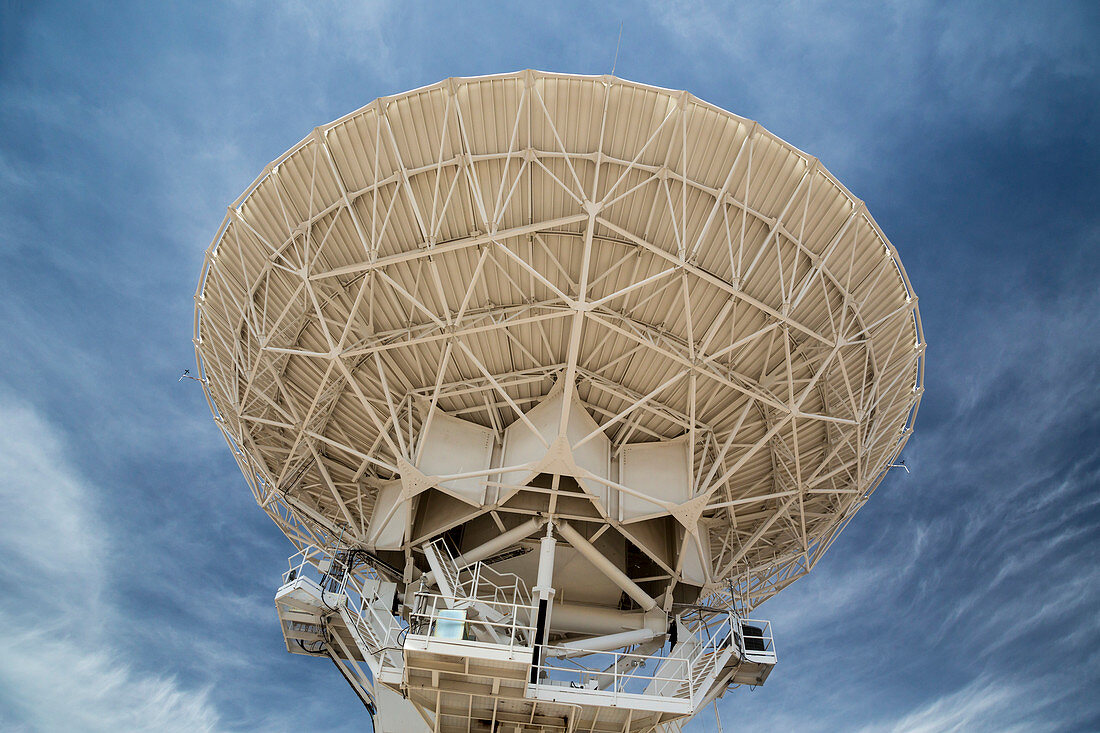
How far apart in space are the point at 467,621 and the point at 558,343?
7.17m

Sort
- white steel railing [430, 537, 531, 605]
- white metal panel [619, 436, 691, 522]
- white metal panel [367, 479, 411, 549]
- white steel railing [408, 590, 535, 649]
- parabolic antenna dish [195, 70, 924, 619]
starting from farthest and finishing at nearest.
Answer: white metal panel [367, 479, 411, 549] < white metal panel [619, 436, 691, 522] < white steel railing [430, 537, 531, 605] < white steel railing [408, 590, 535, 649] < parabolic antenna dish [195, 70, 924, 619]

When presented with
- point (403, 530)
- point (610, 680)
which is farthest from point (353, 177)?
point (610, 680)

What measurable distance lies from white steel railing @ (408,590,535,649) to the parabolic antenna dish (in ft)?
7.94

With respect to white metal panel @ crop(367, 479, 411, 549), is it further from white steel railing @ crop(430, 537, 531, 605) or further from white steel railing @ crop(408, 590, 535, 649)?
white steel railing @ crop(408, 590, 535, 649)

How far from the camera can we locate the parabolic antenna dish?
53.3 feet

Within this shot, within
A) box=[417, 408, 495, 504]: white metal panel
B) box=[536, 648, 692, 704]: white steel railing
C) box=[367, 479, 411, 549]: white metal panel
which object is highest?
box=[417, 408, 495, 504]: white metal panel

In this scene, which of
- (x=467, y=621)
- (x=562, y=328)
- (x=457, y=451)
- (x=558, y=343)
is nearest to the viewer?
(x=467, y=621)

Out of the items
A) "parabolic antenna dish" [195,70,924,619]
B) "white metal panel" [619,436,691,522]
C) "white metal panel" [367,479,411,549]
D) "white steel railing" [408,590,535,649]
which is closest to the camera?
"parabolic antenna dish" [195,70,924,619]

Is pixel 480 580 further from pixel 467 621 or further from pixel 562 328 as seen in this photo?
pixel 562 328

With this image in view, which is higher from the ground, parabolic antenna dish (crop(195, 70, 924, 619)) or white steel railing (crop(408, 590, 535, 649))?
parabolic antenna dish (crop(195, 70, 924, 619))

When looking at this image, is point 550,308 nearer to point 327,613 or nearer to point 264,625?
point 327,613

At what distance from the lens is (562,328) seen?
19484mm

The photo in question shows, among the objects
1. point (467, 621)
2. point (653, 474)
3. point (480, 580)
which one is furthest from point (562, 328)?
point (467, 621)

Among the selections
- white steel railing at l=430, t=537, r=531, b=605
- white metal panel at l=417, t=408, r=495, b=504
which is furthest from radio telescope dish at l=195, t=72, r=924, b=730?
white steel railing at l=430, t=537, r=531, b=605
